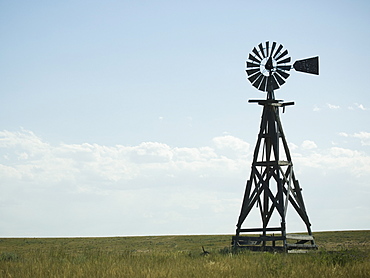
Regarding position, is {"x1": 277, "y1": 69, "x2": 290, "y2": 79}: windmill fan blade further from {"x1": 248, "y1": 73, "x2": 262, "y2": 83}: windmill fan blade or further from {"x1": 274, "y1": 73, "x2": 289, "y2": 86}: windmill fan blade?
{"x1": 248, "y1": 73, "x2": 262, "y2": 83}: windmill fan blade

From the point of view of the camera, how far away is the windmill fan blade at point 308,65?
23281mm

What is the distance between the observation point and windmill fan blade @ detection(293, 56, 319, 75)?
23281mm

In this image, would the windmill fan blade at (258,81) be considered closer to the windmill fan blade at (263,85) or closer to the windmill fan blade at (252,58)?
the windmill fan blade at (263,85)

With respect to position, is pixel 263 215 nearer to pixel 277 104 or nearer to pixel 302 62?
pixel 277 104

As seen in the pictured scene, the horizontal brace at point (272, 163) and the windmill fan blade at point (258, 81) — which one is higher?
the windmill fan blade at point (258, 81)

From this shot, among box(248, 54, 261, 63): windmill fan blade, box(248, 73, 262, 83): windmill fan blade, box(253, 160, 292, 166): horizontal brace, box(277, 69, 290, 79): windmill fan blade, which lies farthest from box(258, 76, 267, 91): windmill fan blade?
box(253, 160, 292, 166): horizontal brace

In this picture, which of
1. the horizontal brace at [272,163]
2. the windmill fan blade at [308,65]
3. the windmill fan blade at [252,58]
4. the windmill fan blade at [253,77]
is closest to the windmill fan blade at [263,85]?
the windmill fan blade at [253,77]

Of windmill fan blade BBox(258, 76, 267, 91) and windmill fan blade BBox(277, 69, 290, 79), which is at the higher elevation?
windmill fan blade BBox(277, 69, 290, 79)

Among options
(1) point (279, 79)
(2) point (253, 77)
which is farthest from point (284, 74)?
(2) point (253, 77)

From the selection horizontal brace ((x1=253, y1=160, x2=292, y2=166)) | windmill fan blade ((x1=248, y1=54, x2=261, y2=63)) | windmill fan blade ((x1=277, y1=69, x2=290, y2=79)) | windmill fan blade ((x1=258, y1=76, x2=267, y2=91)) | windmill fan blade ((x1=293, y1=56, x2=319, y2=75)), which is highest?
windmill fan blade ((x1=248, y1=54, x2=261, y2=63))

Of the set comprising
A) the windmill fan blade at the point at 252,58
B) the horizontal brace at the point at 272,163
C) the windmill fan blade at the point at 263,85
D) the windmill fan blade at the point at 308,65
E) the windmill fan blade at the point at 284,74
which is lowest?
the horizontal brace at the point at 272,163

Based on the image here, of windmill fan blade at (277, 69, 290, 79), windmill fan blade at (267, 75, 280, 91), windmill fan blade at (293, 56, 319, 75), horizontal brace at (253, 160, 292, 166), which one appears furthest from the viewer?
windmill fan blade at (267, 75, 280, 91)

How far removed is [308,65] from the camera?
23.4m

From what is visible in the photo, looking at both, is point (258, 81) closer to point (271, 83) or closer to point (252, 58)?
point (271, 83)
